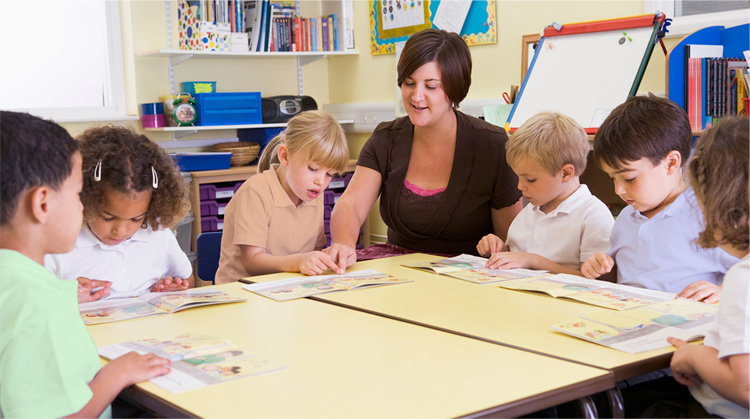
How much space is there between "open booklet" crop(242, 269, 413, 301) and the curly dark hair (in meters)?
0.82

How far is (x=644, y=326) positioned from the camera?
1.39 m

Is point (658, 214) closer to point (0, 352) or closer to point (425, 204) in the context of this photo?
point (425, 204)

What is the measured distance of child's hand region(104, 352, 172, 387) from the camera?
1150mm

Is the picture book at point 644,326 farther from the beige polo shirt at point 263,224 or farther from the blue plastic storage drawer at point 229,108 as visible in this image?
the blue plastic storage drawer at point 229,108

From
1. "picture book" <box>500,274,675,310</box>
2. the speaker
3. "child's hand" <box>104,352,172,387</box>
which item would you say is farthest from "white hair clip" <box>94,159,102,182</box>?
the speaker

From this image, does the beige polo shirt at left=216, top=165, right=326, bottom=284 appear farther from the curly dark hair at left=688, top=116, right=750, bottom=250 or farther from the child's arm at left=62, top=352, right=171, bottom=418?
the curly dark hair at left=688, top=116, right=750, bottom=250

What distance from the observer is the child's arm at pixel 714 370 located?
1.08 metres

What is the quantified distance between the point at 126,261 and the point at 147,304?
273 millimetres

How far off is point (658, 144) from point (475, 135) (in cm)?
76

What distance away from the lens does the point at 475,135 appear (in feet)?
8.14

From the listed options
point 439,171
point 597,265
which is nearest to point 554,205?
point 597,265

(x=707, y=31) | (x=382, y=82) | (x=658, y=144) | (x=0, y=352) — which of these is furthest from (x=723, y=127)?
(x=382, y=82)

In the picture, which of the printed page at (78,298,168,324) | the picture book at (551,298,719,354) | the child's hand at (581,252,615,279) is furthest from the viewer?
the child's hand at (581,252,615,279)

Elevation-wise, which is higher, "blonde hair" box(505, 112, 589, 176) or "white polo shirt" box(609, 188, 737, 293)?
"blonde hair" box(505, 112, 589, 176)
